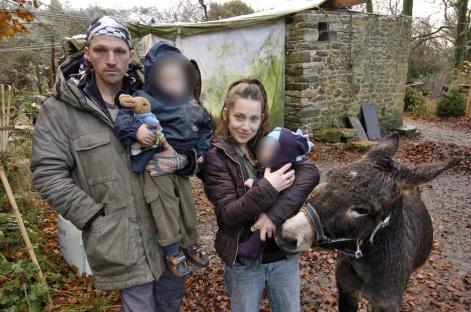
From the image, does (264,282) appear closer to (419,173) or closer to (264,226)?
(264,226)

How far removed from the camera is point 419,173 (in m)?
1.98

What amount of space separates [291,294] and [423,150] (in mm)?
8702

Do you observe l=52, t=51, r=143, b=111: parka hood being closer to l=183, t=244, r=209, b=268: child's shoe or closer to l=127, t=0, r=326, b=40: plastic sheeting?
l=183, t=244, r=209, b=268: child's shoe

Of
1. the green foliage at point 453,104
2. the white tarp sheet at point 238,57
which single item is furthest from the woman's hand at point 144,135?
the green foliage at point 453,104

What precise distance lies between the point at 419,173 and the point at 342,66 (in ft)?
27.4

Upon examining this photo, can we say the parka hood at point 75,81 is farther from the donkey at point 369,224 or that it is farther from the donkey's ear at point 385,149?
the donkey's ear at point 385,149

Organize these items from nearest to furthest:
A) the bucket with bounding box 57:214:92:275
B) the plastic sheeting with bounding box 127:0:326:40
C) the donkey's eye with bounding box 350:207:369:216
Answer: the donkey's eye with bounding box 350:207:369:216, the bucket with bounding box 57:214:92:275, the plastic sheeting with bounding box 127:0:326:40

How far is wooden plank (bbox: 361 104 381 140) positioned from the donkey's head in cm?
875

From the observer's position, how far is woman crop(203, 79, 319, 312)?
182 centimetres

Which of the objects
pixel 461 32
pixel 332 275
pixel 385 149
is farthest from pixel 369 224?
pixel 461 32

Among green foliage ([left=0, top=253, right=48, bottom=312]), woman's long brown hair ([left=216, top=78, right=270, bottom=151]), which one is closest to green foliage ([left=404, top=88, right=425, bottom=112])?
woman's long brown hair ([left=216, top=78, right=270, bottom=151])

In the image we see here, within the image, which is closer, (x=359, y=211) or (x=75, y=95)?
(x=75, y=95)

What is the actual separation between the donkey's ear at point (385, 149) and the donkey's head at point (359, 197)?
0.20 meters

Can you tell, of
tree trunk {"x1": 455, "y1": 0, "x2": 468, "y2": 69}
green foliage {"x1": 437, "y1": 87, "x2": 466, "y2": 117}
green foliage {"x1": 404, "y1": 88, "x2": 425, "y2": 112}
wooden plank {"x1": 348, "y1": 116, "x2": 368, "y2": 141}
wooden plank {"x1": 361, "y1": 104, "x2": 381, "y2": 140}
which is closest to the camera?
wooden plank {"x1": 348, "y1": 116, "x2": 368, "y2": 141}
